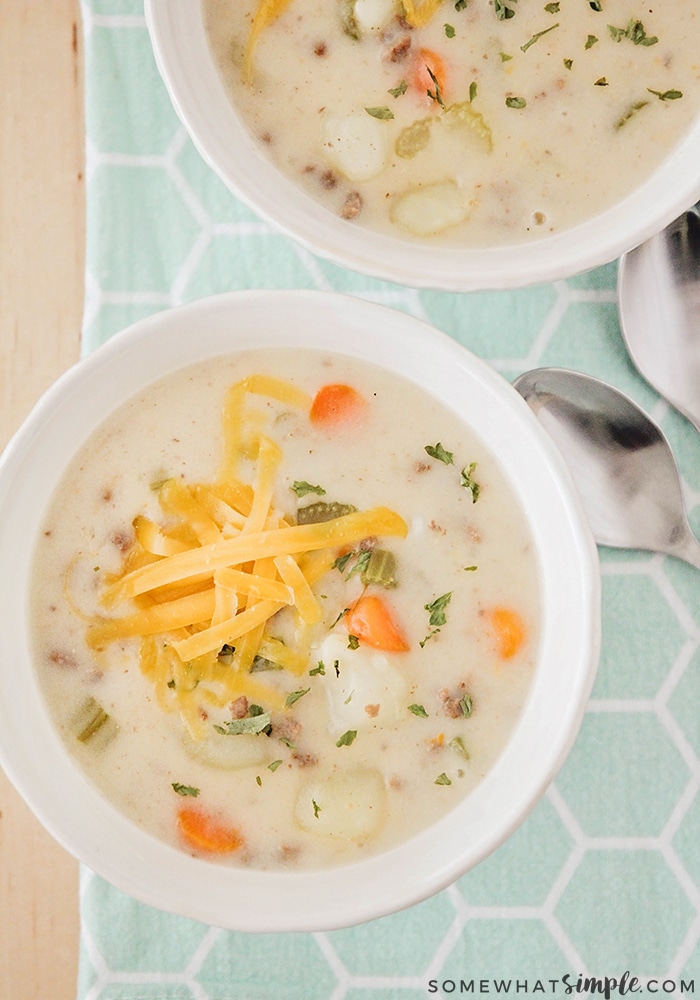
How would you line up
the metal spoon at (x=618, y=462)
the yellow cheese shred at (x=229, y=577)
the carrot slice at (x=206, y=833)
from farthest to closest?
the metal spoon at (x=618, y=462) → the carrot slice at (x=206, y=833) → the yellow cheese shred at (x=229, y=577)

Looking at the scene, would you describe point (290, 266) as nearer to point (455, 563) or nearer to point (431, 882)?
point (455, 563)

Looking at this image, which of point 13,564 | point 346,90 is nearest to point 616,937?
point 13,564

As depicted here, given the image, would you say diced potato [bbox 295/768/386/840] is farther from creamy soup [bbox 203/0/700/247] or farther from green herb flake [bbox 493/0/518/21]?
green herb flake [bbox 493/0/518/21]

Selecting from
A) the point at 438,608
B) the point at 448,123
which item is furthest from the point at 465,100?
the point at 438,608

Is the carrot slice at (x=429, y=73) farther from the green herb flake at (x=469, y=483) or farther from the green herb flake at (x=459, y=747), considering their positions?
the green herb flake at (x=459, y=747)

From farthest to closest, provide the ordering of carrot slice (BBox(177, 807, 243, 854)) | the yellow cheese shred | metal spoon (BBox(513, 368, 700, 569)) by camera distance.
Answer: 1. metal spoon (BBox(513, 368, 700, 569))
2. carrot slice (BBox(177, 807, 243, 854))
3. the yellow cheese shred

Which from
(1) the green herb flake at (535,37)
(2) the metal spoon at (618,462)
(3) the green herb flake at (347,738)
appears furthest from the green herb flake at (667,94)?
(3) the green herb flake at (347,738)

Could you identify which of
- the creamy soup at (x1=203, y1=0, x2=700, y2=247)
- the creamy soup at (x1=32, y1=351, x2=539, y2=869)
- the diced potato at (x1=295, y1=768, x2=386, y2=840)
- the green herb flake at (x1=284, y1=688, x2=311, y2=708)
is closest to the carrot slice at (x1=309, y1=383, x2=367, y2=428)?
→ the creamy soup at (x1=32, y1=351, x2=539, y2=869)

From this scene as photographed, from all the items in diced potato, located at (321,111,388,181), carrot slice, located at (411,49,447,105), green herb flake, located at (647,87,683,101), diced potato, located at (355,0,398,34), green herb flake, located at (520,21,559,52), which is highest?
diced potato, located at (355,0,398,34)
